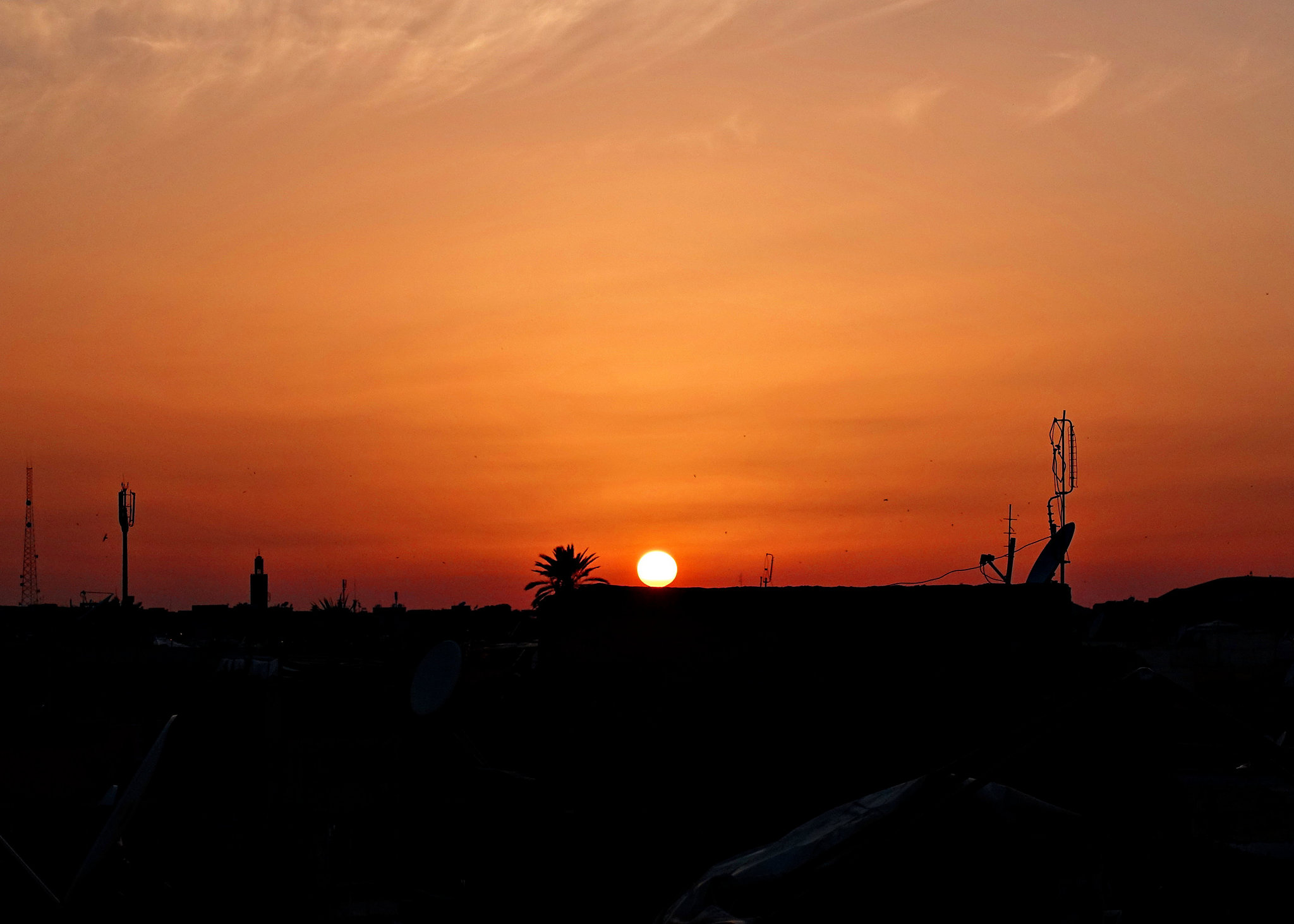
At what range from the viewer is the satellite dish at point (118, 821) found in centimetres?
723

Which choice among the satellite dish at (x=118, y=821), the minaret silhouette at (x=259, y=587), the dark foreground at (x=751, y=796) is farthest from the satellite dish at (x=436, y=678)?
the minaret silhouette at (x=259, y=587)

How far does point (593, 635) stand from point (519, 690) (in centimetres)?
1125

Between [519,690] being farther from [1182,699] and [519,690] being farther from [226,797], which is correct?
[1182,699]

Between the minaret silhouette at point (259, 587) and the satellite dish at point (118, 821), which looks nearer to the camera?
the satellite dish at point (118, 821)

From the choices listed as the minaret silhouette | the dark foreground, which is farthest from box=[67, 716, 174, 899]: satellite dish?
the minaret silhouette

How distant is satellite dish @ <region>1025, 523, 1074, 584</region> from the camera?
12.3 metres

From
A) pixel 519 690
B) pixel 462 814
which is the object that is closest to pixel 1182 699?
pixel 462 814

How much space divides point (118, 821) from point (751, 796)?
5.10 meters

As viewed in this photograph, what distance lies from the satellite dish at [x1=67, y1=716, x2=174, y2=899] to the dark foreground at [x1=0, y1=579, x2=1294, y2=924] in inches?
2.2

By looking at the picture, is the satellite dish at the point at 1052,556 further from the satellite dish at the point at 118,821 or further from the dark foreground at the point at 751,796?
the satellite dish at the point at 118,821

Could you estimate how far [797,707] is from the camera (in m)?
10.5

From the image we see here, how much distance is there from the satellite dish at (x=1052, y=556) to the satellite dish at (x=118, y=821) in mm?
8169

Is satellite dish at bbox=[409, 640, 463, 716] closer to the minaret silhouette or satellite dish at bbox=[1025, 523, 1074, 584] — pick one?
Result: satellite dish at bbox=[1025, 523, 1074, 584]

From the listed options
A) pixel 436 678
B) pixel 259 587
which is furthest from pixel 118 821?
pixel 259 587
